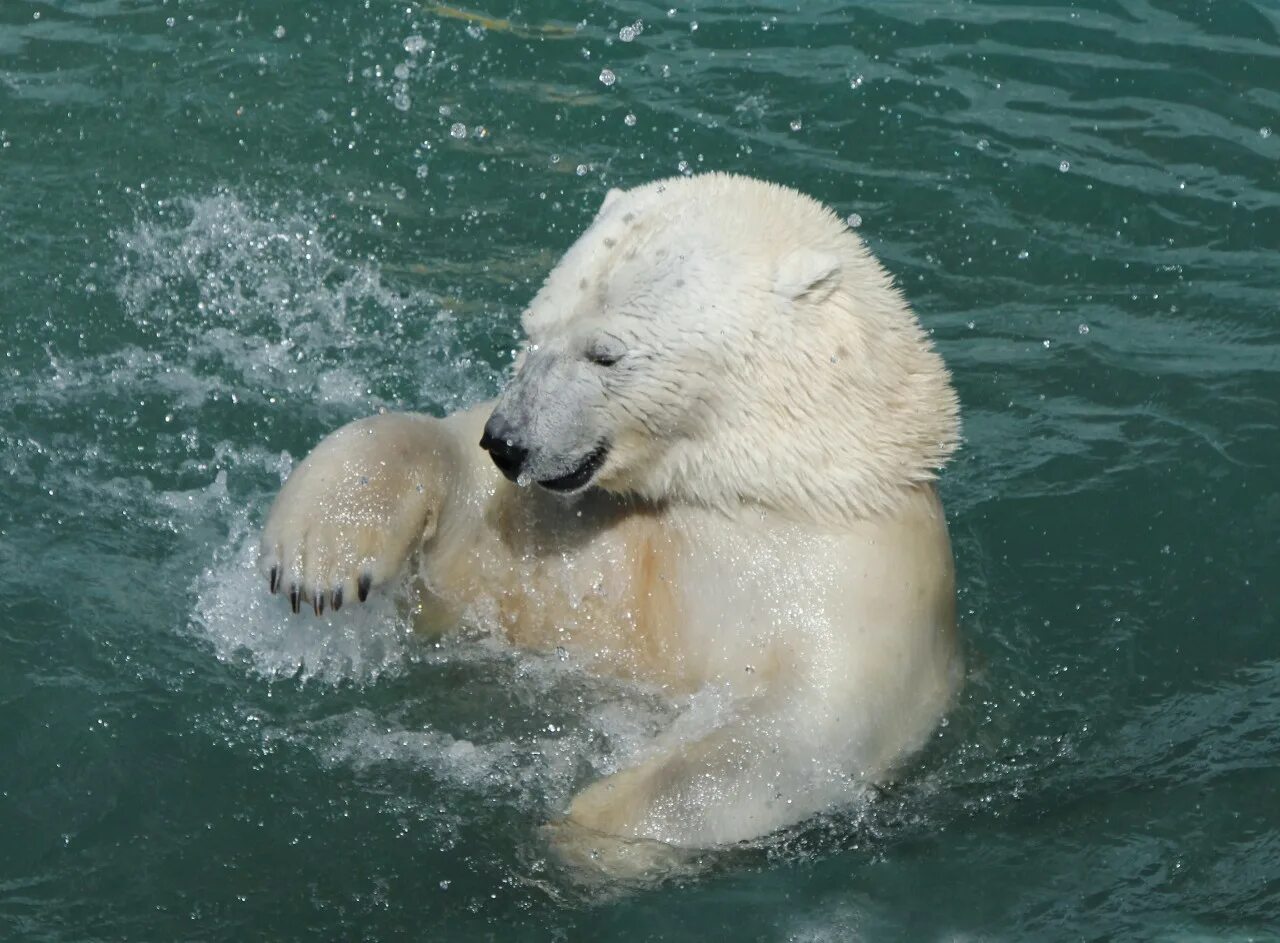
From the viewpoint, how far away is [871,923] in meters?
4.59

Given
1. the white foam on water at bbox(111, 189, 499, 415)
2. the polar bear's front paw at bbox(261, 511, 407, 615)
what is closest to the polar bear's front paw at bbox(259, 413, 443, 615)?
the polar bear's front paw at bbox(261, 511, 407, 615)

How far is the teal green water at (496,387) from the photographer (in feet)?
15.4

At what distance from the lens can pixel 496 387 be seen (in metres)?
6.95

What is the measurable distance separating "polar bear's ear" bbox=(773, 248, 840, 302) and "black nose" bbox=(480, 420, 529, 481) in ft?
2.48

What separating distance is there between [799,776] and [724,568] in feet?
1.90

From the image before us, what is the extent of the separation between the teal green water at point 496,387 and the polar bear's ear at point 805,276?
4.08 ft

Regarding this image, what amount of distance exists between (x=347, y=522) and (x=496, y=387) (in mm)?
→ 2084

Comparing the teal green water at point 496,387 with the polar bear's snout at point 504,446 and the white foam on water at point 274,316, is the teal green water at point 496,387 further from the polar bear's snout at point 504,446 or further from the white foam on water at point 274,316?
the polar bear's snout at point 504,446

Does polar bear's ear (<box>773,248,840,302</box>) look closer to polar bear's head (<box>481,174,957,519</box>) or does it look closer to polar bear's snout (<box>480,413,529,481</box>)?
polar bear's head (<box>481,174,957,519</box>)

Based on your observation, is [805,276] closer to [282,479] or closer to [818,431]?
[818,431]

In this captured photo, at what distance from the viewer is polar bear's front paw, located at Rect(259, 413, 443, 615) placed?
4918mm

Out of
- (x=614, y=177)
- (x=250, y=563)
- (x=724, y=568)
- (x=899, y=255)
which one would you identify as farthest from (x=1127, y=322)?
(x=250, y=563)

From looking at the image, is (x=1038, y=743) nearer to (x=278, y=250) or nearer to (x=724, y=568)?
(x=724, y=568)

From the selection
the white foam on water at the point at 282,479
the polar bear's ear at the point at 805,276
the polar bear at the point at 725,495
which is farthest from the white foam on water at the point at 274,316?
the polar bear's ear at the point at 805,276
